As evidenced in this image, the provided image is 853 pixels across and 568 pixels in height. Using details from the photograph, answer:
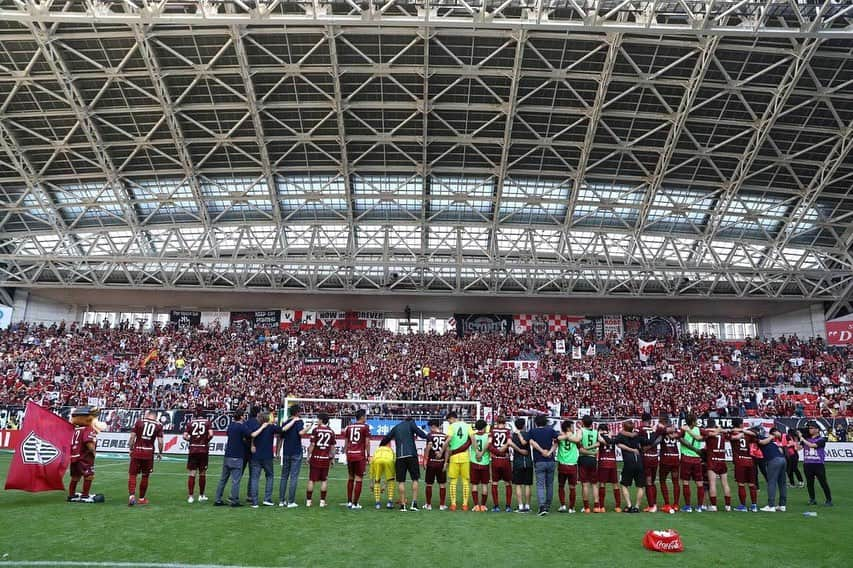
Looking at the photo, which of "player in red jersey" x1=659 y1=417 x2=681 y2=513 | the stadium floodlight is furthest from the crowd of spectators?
"player in red jersey" x1=659 y1=417 x2=681 y2=513

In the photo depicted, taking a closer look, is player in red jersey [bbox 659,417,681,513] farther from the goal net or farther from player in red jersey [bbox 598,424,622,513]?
the goal net

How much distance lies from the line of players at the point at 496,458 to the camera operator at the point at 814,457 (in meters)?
1.81

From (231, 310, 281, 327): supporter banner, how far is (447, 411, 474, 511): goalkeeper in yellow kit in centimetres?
3802

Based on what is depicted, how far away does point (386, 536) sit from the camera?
31.5 ft

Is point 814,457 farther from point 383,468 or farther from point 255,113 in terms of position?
point 255,113

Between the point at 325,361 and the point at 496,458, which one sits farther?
the point at 325,361

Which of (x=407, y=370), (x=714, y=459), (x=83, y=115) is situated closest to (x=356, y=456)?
(x=714, y=459)

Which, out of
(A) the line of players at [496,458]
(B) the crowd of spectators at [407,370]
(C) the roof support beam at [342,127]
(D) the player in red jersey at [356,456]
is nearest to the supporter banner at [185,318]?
(B) the crowd of spectators at [407,370]

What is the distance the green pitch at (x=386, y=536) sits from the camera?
8.15 metres

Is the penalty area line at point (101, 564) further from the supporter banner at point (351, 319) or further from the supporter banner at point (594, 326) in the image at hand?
the supporter banner at point (594, 326)

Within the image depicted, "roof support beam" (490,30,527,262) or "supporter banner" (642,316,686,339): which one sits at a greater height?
"roof support beam" (490,30,527,262)

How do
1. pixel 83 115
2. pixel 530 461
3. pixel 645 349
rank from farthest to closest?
pixel 645 349 → pixel 83 115 → pixel 530 461

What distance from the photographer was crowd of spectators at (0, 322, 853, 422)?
37.4m

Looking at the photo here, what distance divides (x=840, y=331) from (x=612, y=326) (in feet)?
52.0
